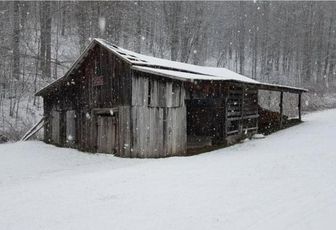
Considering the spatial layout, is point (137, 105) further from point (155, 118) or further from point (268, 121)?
point (268, 121)

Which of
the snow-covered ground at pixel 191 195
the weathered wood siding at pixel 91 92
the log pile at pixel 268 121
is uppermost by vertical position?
the weathered wood siding at pixel 91 92

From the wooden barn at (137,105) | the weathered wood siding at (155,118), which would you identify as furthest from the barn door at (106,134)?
the weathered wood siding at (155,118)

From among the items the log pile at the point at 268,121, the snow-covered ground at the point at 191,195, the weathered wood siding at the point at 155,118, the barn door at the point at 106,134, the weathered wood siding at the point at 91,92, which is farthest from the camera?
the log pile at the point at 268,121

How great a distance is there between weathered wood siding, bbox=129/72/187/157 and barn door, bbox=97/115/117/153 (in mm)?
1298

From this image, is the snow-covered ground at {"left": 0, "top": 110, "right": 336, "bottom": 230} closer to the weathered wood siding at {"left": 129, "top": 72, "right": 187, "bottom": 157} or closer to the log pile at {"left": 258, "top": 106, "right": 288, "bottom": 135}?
the weathered wood siding at {"left": 129, "top": 72, "right": 187, "bottom": 157}

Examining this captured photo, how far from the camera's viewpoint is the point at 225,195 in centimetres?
882

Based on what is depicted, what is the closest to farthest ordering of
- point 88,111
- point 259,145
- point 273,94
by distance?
1. point 259,145
2. point 88,111
3. point 273,94

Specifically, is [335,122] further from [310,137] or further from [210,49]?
[210,49]

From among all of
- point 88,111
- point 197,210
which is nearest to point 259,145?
point 88,111

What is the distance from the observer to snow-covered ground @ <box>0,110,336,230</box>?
23.6ft

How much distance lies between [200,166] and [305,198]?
4767mm

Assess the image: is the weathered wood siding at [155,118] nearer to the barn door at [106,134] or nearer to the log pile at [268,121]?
the barn door at [106,134]

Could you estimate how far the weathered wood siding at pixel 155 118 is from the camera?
53.9ft

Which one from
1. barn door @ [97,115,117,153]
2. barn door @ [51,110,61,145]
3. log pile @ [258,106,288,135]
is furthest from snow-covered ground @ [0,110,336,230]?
log pile @ [258,106,288,135]
